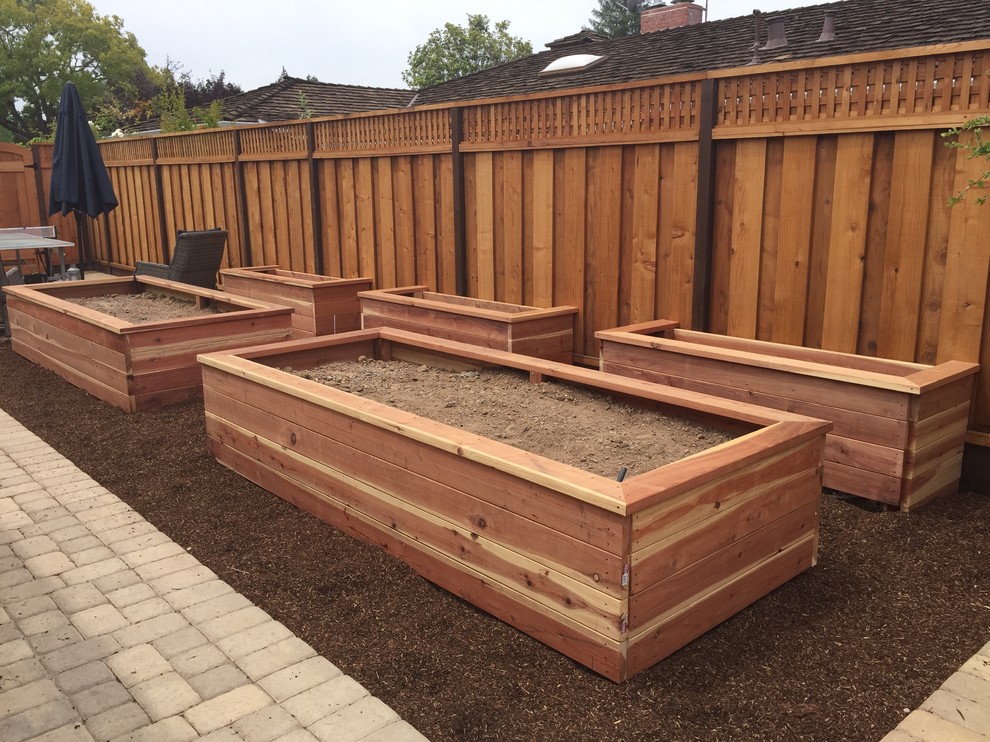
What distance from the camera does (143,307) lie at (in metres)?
7.78

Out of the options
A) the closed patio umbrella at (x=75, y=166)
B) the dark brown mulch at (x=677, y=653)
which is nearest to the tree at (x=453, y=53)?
the closed patio umbrella at (x=75, y=166)

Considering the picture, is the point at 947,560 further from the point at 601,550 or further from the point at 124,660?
the point at 124,660

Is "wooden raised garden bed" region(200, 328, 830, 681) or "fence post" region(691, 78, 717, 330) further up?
"fence post" region(691, 78, 717, 330)

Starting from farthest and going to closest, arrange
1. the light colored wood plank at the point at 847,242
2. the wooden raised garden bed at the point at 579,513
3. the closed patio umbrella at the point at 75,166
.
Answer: the closed patio umbrella at the point at 75,166, the light colored wood plank at the point at 847,242, the wooden raised garden bed at the point at 579,513

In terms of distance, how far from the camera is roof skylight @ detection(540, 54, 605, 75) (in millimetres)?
15180

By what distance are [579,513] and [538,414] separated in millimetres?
1485

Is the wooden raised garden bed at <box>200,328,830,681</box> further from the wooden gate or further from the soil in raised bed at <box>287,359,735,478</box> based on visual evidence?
the wooden gate

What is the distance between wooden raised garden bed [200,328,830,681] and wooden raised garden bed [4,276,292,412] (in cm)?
220

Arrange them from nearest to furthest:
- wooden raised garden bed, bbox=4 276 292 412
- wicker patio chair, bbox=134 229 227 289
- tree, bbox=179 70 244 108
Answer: wooden raised garden bed, bbox=4 276 292 412, wicker patio chair, bbox=134 229 227 289, tree, bbox=179 70 244 108

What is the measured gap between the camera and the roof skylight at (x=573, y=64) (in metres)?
15.2

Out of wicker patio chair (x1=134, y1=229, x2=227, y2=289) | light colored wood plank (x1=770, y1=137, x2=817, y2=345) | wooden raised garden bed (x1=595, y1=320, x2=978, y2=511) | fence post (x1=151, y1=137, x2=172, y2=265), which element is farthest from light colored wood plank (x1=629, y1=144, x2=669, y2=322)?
fence post (x1=151, y1=137, x2=172, y2=265)

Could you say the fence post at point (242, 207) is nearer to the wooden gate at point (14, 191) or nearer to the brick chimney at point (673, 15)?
the wooden gate at point (14, 191)

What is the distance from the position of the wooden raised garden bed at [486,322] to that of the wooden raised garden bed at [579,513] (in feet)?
6.53

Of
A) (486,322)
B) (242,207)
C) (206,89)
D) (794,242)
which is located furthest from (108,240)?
(206,89)
